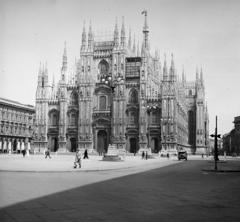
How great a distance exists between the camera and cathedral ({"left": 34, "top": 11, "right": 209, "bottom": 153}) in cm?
6875

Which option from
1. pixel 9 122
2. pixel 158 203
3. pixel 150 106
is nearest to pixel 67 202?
pixel 158 203

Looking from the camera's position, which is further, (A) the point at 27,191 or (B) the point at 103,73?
(B) the point at 103,73

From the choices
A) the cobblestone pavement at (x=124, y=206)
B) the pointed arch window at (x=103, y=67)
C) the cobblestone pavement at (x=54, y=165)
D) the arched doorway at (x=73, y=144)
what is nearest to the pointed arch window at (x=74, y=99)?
the pointed arch window at (x=103, y=67)

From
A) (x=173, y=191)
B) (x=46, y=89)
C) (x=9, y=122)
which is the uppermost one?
(x=46, y=89)

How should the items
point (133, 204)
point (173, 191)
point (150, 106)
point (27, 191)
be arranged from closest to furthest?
point (133, 204) → point (27, 191) → point (173, 191) → point (150, 106)

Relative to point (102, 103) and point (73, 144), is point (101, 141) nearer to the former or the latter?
point (73, 144)

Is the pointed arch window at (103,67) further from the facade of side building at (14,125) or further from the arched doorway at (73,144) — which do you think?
the facade of side building at (14,125)

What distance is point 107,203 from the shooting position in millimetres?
10578

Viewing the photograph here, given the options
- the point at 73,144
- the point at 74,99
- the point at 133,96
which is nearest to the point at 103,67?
the point at 74,99

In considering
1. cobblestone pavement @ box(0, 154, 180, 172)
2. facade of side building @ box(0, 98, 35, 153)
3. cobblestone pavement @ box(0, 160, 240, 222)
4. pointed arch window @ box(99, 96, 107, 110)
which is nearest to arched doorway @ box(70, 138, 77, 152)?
facade of side building @ box(0, 98, 35, 153)

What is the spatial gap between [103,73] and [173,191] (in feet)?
203

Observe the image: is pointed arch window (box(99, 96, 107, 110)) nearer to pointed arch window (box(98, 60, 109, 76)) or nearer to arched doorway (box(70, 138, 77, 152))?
pointed arch window (box(98, 60, 109, 76))

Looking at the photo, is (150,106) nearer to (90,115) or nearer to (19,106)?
(90,115)

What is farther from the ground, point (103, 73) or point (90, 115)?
point (103, 73)
